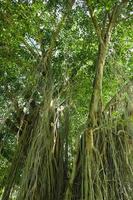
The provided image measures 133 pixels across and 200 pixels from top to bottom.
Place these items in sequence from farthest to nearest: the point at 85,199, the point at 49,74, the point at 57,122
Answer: the point at 49,74
the point at 57,122
the point at 85,199

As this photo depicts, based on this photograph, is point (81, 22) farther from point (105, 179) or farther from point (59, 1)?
point (105, 179)

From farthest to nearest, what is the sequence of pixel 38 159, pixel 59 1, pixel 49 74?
pixel 59 1, pixel 49 74, pixel 38 159

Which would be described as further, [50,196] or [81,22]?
[81,22]

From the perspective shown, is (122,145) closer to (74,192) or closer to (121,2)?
(74,192)

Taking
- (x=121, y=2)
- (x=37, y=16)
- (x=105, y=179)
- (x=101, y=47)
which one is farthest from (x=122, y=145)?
(x=37, y=16)

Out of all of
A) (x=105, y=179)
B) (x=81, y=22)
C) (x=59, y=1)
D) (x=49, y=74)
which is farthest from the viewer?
(x=81, y=22)

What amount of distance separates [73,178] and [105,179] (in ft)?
0.81

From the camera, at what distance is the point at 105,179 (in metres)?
2.71

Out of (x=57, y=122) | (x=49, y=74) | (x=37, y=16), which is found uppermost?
(x=37, y=16)

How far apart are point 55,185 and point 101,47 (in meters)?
1.36

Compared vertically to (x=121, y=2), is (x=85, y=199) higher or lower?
lower

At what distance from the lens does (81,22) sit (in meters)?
4.98

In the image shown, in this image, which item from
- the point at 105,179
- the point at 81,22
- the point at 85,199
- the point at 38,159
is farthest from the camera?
the point at 81,22

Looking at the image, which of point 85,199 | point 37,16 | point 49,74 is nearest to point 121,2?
point 49,74
